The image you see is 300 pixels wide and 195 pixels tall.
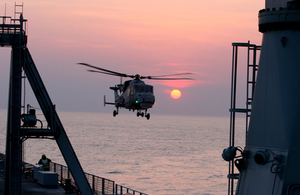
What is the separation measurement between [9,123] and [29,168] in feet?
52.6

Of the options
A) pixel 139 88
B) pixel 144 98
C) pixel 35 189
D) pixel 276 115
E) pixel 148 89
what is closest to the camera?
pixel 276 115

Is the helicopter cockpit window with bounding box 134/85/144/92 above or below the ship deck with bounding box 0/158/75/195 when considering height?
above

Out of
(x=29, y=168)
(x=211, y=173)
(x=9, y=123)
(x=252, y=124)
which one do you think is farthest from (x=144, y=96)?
(x=211, y=173)

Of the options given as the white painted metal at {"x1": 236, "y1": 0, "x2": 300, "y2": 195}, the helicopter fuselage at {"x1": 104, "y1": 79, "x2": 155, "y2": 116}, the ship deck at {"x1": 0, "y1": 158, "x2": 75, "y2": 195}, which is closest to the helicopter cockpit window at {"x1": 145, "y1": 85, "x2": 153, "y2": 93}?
the helicopter fuselage at {"x1": 104, "y1": 79, "x2": 155, "y2": 116}

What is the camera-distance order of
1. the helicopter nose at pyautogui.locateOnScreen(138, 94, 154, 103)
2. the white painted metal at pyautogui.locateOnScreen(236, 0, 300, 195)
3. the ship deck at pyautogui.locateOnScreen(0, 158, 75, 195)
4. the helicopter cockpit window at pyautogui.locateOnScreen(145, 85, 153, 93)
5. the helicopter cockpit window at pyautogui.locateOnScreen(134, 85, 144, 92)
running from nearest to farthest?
the white painted metal at pyautogui.locateOnScreen(236, 0, 300, 195)
the ship deck at pyautogui.locateOnScreen(0, 158, 75, 195)
the helicopter nose at pyautogui.locateOnScreen(138, 94, 154, 103)
the helicopter cockpit window at pyautogui.locateOnScreen(134, 85, 144, 92)
the helicopter cockpit window at pyautogui.locateOnScreen(145, 85, 153, 93)

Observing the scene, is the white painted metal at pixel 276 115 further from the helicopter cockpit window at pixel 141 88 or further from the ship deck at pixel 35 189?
the helicopter cockpit window at pixel 141 88

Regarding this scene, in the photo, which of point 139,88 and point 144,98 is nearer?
point 144,98

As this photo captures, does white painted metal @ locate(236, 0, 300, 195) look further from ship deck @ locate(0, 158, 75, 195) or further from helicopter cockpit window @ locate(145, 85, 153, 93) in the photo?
helicopter cockpit window @ locate(145, 85, 153, 93)

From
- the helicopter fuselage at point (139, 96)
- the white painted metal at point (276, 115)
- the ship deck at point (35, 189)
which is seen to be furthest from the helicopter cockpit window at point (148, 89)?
the white painted metal at point (276, 115)

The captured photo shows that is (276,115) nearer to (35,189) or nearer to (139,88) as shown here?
(35,189)

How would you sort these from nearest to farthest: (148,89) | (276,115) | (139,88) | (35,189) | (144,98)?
1. (276,115)
2. (35,189)
3. (144,98)
4. (139,88)
5. (148,89)

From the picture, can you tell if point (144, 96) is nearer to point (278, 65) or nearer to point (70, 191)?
point (70, 191)

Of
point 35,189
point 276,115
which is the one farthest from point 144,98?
point 276,115

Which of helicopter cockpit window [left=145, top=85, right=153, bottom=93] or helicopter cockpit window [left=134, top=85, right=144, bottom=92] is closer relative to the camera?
helicopter cockpit window [left=134, top=85, right=144, bottom=92]
